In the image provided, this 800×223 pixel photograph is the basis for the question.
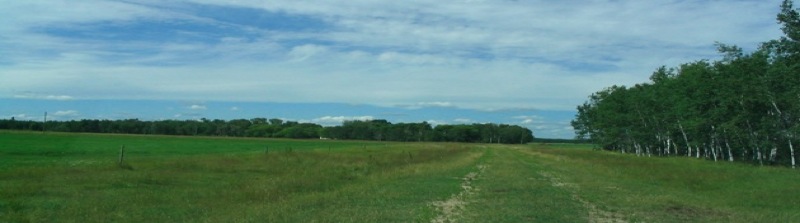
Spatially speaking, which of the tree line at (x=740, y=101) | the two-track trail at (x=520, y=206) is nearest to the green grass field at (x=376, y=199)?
the two-track trail at (x=520, y=206)

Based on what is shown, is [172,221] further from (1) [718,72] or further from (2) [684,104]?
(2) [684,104]

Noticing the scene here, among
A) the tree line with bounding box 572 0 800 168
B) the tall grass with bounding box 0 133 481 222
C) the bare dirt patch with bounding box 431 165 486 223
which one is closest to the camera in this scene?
the bare dirt patch with bounding box 431 165 486 223

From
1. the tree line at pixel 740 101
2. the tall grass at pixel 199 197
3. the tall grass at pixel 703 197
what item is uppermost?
the tree line at pixel 740 101

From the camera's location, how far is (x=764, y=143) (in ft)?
162

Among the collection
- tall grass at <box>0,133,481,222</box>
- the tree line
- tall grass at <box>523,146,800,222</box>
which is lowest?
tall grass at <box>0,133,481,222</box>

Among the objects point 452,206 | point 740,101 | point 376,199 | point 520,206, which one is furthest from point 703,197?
point 740,101

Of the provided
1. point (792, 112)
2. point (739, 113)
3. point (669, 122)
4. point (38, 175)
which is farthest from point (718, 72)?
point (38, 175)

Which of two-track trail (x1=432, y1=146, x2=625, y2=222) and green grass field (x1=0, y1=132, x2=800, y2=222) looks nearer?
two-track trail (x1=432, y1=146, x2=625, y2=222)

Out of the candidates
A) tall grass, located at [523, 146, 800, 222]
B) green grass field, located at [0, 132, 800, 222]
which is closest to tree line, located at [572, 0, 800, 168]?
tall grass, located at [523, 146, 800, 222]

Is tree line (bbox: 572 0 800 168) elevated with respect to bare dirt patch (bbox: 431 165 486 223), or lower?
elevated

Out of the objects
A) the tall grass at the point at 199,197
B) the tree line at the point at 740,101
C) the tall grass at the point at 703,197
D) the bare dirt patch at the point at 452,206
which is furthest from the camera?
the tree line at the point at 740,101

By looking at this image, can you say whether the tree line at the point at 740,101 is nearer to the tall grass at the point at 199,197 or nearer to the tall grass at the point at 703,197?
the tall grass at the point at 703,197

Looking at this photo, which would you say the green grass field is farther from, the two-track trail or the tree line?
the tree line

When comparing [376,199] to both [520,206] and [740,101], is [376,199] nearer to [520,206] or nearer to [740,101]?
[520,206]
